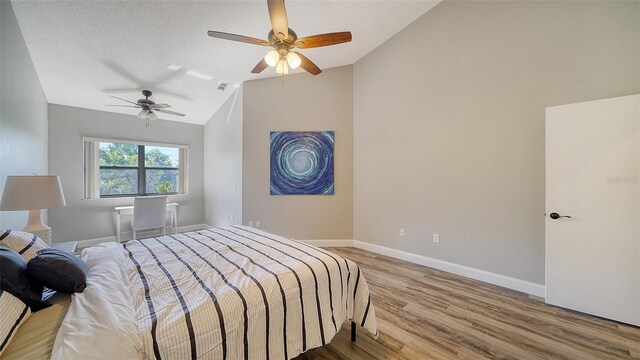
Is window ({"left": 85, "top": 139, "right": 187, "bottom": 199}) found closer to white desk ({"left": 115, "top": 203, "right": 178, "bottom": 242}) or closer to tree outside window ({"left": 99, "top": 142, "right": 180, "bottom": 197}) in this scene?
tree outside window ({"left": 99, "top": 142, "right": 180, "bottom": 197})

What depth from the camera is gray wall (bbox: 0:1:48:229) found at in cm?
178

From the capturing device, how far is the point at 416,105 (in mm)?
3078

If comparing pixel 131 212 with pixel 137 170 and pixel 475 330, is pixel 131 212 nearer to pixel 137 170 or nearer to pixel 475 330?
pixel 137 170

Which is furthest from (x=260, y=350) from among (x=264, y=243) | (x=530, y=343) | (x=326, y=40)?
(x=326, y=40)

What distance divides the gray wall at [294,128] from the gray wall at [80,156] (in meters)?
2.28

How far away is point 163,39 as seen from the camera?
A: 2.55 m

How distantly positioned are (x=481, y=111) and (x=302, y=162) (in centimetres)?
253

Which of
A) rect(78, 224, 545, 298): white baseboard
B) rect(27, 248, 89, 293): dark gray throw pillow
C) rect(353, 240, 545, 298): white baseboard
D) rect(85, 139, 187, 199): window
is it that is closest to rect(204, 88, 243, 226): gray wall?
rect(85, 139, 187, 199): window

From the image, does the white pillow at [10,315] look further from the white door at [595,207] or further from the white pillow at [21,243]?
the white door at [595,207]

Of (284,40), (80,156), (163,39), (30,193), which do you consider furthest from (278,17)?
(80,156)

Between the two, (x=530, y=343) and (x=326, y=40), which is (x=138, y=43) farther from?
(x=530, y=343)

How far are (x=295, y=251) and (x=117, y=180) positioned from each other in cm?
451

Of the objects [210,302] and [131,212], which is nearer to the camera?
[210,302]

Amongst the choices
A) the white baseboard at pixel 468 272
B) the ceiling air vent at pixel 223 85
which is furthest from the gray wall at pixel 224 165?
the white baseboard at pixel 468 272
